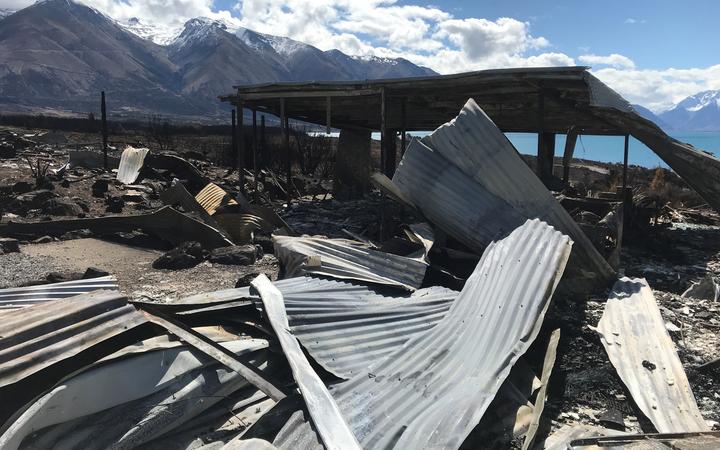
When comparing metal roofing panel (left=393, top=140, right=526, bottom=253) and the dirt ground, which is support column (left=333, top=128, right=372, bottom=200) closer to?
the dirt ground

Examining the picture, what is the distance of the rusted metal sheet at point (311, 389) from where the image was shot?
2244 millimetres

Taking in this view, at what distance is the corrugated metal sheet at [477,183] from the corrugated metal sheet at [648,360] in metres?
0.68

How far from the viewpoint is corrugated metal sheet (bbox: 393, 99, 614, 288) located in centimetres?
497

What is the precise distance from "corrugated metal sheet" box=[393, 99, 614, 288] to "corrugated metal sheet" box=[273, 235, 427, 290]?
0.92 m

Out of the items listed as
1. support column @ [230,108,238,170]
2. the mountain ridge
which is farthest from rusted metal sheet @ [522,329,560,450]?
the mountain ridge

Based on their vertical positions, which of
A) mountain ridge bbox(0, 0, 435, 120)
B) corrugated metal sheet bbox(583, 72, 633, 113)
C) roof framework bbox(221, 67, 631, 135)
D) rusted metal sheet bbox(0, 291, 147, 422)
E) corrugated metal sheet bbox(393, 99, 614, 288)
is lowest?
rusted metal sheet bbox(0, 291, 147, 422)

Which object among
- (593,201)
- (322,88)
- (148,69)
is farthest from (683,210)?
(148,69)

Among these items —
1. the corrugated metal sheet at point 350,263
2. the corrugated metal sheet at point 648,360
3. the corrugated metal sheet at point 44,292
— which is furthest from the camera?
the corrugated metal sheet at point 350,263

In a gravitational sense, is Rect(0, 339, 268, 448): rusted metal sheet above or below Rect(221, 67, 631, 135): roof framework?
below

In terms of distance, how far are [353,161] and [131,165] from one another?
5.98 meters

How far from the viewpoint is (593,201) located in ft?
23.8

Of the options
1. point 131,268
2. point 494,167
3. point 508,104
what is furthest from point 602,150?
point 131,268

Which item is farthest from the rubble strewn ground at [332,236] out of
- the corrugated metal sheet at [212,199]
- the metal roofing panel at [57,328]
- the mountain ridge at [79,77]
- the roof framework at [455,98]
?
the mountain ridge at [79,77]

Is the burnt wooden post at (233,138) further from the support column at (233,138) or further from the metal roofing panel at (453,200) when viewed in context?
the metal roofing panel at (453,200)
